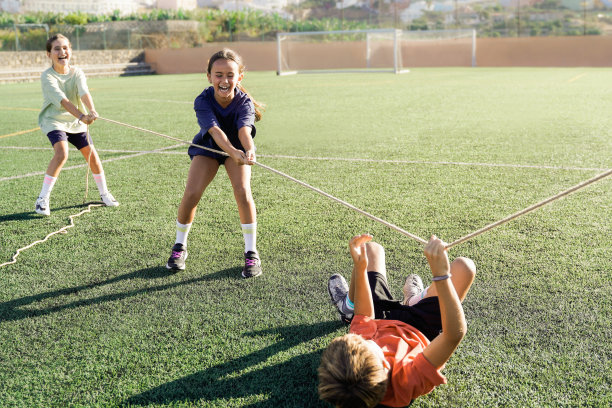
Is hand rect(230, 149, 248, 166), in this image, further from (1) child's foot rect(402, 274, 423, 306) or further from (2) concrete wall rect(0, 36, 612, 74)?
(2) concrete wall rect(0, 36, 612, 74)

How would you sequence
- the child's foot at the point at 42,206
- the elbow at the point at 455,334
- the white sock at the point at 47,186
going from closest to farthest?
Answer: 1. the elbow at the point at 455,334
2. the child's foot at the point at 42,206
3. the white sock at the point at 47,186

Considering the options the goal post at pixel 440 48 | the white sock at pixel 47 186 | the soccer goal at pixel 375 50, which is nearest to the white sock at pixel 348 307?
the white sock at pixel 47 186

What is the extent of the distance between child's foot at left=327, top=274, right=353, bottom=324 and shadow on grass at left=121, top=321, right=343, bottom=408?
29 centimetres

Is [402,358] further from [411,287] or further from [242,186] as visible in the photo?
[242,186]

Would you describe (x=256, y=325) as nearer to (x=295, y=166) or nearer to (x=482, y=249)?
(x=482, y=249)

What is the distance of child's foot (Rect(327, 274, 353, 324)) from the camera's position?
3254 millimetres

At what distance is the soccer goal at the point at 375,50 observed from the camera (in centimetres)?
3594

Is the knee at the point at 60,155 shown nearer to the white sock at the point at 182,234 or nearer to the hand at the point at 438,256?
the white sock at the point at 182,234

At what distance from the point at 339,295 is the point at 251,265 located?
0.86m

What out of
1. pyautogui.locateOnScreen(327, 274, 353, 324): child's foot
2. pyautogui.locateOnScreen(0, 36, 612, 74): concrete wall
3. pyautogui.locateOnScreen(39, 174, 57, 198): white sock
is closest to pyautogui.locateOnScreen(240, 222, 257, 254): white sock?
pyautogui.locateOnScreen(327, 274, 353, 324): child's foot

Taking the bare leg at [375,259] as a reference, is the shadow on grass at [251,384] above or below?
below

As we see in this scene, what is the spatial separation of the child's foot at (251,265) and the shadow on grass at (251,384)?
0.98 metres

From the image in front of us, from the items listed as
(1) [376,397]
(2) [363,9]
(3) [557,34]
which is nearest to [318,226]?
(1) [376,397]

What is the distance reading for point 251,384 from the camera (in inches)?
110
